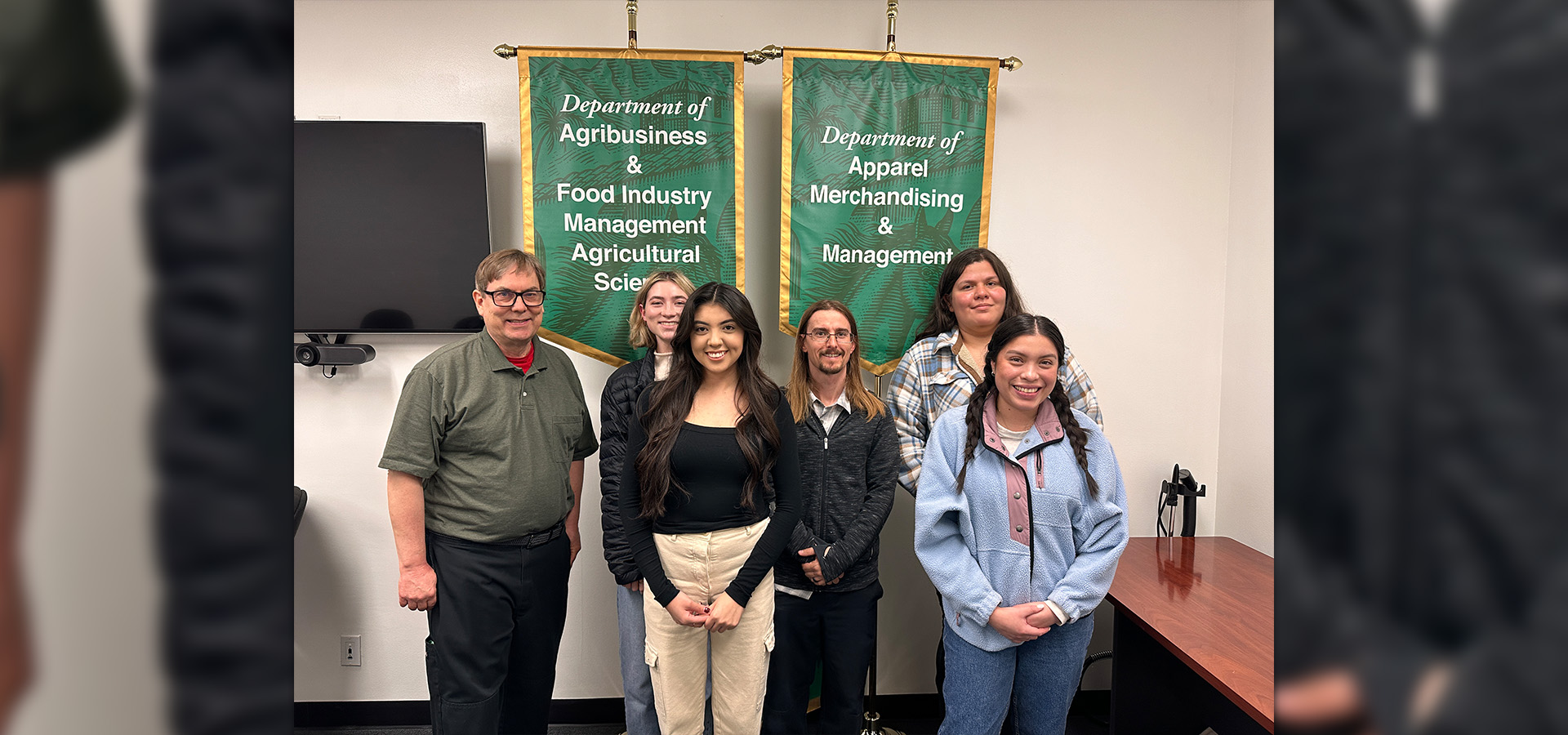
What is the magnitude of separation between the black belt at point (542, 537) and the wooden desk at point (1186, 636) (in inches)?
59.6

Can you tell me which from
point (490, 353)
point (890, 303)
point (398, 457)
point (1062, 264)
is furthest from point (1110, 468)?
point (398, 457)

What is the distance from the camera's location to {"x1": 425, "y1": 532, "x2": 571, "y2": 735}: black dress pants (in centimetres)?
202

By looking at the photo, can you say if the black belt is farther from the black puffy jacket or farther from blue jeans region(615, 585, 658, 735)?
blue jeans region(615, 585, 658, 735)

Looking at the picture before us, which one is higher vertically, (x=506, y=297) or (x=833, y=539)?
(x=506, y=297)

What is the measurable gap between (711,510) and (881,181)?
1.24 m

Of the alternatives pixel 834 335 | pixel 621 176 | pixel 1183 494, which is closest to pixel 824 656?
pixel 834 335

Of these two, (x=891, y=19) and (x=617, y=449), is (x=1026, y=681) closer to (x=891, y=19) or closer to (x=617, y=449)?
(x=617, y=449)

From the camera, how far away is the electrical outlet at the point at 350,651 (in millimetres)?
2723

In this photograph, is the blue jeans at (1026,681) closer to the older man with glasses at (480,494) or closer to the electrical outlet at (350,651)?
the older man with glasses at (480,494)

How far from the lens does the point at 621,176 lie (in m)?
2.57

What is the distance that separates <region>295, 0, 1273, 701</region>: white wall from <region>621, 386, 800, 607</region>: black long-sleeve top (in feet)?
2.47

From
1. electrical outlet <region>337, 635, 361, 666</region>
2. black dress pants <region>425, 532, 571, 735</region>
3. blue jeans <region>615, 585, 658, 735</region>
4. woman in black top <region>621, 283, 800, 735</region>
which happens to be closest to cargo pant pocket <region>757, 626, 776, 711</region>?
woman in black top <region>621, 283, 800, 735</region>
